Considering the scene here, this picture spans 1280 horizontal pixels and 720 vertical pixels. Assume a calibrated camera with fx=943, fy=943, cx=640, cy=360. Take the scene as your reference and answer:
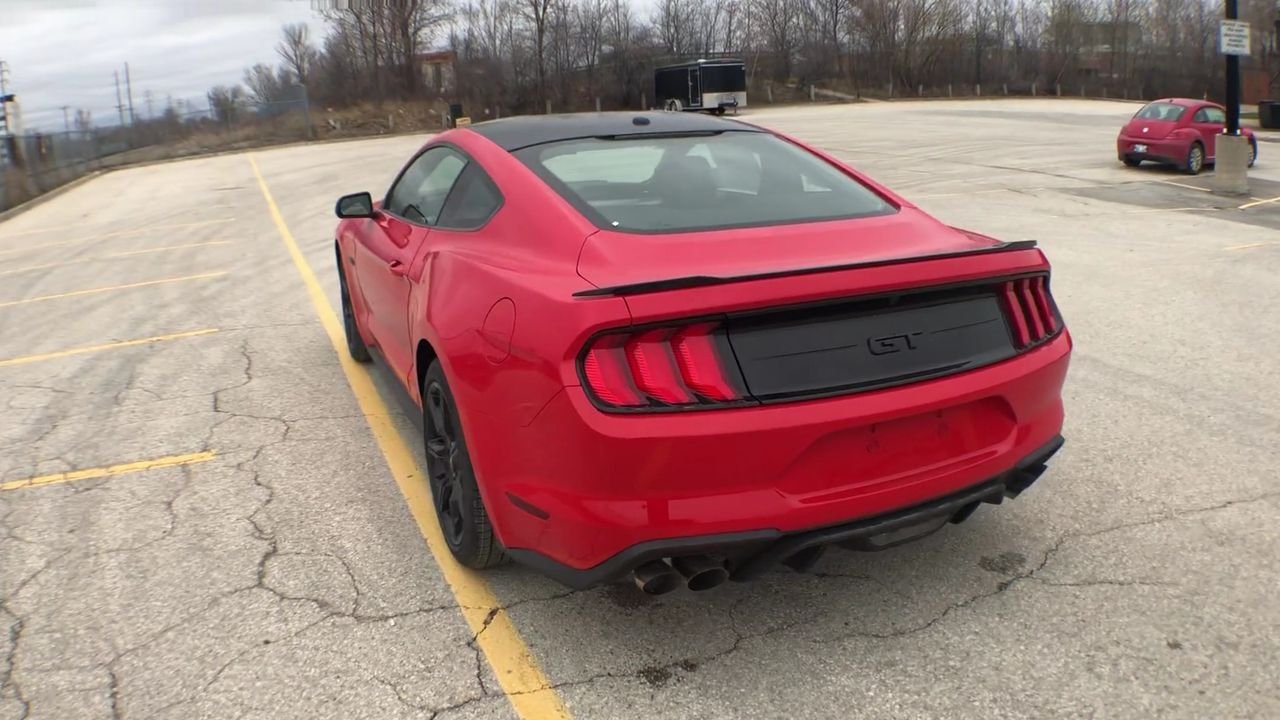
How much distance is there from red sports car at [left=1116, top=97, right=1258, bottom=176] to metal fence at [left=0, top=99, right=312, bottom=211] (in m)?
24.6

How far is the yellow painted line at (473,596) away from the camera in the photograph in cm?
270

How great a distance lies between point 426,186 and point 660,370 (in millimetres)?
2349

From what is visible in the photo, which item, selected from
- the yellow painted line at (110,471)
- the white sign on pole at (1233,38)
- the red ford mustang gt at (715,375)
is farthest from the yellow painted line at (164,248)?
the white sign on pole at (1233,38)

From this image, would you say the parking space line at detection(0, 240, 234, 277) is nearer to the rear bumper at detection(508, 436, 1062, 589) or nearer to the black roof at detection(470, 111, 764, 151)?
the black roof at detection(470, 111, 764, 151)

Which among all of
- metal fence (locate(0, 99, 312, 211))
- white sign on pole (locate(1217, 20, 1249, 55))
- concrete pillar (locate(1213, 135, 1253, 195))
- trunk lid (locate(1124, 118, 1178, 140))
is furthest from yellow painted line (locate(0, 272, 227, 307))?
trunk lid (locate(1124, 118, 1178, 140))

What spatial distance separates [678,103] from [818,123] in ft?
36.8

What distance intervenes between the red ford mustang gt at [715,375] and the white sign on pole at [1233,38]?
625 inches

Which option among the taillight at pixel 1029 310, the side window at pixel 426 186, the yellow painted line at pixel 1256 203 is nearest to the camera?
the taillight at pixel 1029 310

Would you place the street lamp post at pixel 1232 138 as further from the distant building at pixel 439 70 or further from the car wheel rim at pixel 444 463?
the distant building at pixel 439 70

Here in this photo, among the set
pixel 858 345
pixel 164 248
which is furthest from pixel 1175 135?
pixel 858 345

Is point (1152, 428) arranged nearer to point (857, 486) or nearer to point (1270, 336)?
point (1270, 336)

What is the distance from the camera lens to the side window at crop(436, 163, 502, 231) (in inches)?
138

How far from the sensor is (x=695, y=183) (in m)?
3.54

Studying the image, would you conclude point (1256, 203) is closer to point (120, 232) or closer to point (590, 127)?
point (590, 127)
